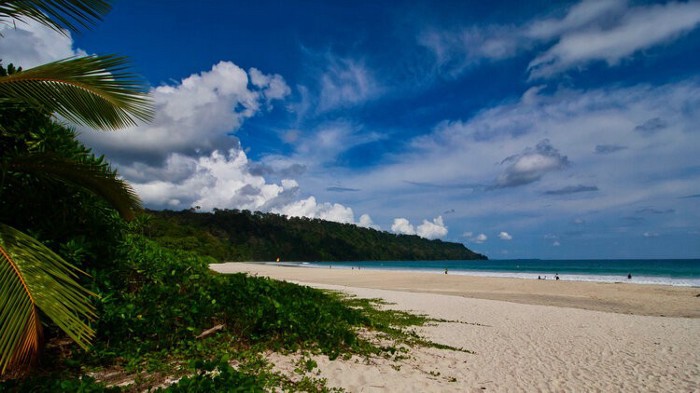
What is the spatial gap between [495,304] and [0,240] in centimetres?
1901

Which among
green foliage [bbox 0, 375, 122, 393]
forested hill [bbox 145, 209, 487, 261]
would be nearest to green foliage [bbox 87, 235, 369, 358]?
green foliage [bbox 0, 375, 122, 393]

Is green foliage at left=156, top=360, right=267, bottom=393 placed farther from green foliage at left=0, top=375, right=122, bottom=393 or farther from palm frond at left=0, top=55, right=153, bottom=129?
palm frond at left=0, top=55, right=153, bottom=129

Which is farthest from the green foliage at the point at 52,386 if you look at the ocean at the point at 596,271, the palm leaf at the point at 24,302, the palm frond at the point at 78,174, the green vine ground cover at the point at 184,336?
the ocean at the point at 596,271

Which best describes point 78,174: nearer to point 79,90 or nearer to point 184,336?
point 79,90

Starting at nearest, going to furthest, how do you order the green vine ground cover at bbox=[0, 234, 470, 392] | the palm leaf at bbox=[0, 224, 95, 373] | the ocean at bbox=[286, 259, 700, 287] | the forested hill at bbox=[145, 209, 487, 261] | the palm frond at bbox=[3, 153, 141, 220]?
the palm leaf at bbox=[0, 224, 95, 373]
the palm frond at bbox=[3, 153, 141, 220]
the green vine ground cover at bbox=[0, 234, 470, 392]
the ocean at bbox=[286, 259, 700, 287]
the forested hill at bbox=[145, 209, 487, 261]

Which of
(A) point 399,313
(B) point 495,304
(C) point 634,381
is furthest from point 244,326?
(B) point 495,304

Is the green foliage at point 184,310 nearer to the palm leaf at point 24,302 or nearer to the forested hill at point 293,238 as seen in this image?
the palm leaf at point 24,302

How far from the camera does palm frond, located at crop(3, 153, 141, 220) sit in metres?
4.09

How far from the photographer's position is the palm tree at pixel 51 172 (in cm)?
325

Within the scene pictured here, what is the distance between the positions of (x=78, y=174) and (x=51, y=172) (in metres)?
0.27

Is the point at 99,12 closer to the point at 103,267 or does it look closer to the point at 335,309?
the point at 103,267

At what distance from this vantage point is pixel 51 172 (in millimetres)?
4320

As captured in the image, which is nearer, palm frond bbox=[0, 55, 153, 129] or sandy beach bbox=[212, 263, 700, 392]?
palm frond bbox=[0, 55, 153, 129]

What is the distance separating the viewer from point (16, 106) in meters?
4.96
